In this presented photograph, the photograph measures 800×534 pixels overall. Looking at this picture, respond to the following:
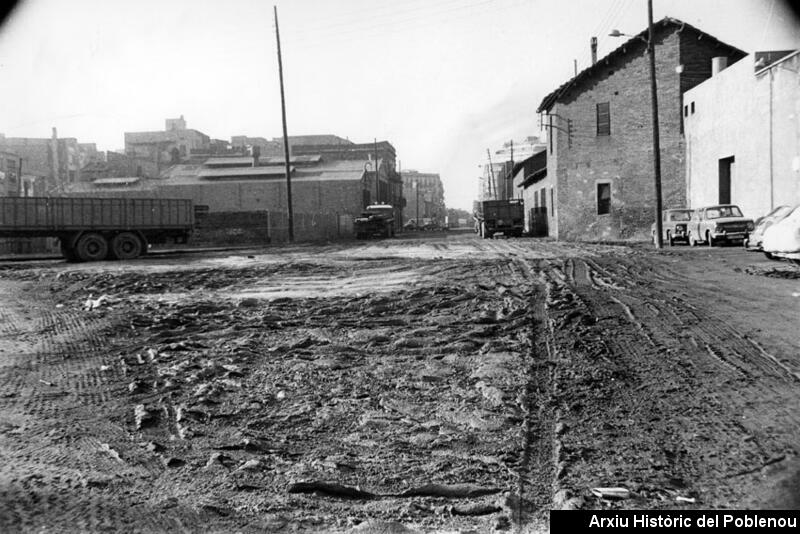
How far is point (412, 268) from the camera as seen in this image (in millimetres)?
15234

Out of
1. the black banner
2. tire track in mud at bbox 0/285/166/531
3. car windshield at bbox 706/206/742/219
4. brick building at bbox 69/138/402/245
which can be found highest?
brick building at bbox 69/138/402/245

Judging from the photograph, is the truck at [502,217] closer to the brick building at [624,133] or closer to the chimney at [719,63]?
the brick building at [624,133]

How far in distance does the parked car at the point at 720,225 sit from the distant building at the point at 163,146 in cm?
5830

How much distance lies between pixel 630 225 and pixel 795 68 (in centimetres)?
1233

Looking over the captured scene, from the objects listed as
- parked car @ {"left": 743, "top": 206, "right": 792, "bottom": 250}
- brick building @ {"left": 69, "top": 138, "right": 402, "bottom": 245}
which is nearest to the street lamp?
parked car @ {"left": 743, "top": 206, "right": 792, "bottom": 250}

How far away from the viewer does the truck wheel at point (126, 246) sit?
923 inches

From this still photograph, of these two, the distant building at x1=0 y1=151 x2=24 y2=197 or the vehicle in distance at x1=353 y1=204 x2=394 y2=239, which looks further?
the distant building at x1=0 y1=151 x2=24 y2=197

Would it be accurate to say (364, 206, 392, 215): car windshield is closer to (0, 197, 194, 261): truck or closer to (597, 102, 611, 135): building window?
(597, 102, 611, 135): building window

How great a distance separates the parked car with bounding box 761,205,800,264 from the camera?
1211 centimetres

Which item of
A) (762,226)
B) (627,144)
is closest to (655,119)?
(762,226)

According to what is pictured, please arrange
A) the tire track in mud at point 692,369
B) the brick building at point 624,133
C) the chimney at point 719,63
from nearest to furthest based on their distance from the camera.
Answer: the tire track in mud at point 692,369 < the chimney at point 719,63 < the brick building at point 624,133

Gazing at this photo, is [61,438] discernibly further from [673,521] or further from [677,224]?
[677,224]

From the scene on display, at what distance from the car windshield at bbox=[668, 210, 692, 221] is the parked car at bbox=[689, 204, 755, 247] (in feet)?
5.22

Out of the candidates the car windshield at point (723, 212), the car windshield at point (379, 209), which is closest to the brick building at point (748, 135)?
the car windshield at point (723, 212)
